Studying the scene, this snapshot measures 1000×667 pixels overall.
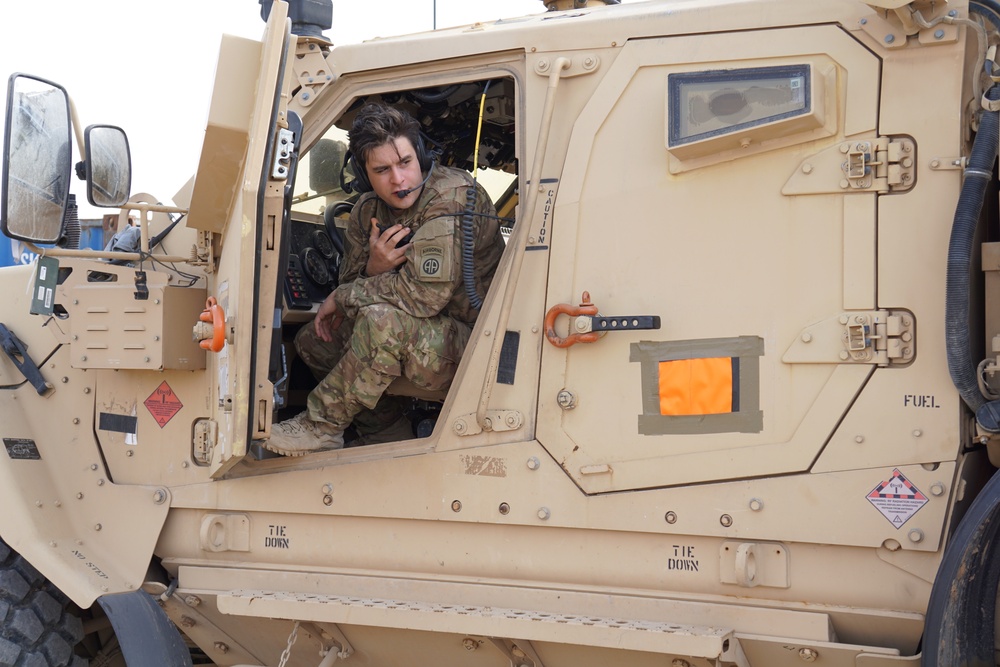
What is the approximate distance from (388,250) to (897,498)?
184 centimetres

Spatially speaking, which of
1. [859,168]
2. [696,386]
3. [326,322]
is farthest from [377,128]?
[859,168]

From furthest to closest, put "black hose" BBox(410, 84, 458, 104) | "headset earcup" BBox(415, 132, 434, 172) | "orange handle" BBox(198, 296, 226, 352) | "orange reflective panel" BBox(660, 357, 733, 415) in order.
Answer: "black hose" BBox(410, 84, 458, 104)
"headset earcup" BBox(415, 132, 434, 172)
"orange handle" BBox(198, 296, 226, 352)
"orange reflective panel" BBox(660, 357, 733, 415)

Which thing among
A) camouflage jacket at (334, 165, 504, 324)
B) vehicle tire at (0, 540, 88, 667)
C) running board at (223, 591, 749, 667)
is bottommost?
vehicle tire at (0, 540, 88, 667)

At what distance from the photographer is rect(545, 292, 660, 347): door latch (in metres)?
3.28

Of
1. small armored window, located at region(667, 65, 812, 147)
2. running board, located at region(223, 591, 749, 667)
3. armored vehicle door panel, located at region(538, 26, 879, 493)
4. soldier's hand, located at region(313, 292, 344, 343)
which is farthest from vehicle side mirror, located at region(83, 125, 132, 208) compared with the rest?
small armored window, located at region(667, 65, 812, 147)

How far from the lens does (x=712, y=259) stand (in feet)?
10.6

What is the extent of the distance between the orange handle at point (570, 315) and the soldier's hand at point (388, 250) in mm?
638

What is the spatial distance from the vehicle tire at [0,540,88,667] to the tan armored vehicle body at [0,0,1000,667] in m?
0.01

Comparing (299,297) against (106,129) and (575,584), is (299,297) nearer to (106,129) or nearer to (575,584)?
(106,129)

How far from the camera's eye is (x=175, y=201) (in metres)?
3.99

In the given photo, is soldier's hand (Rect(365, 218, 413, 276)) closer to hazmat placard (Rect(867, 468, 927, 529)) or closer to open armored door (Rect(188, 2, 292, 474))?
open armored door (Rect(188, 2, 292, 474))

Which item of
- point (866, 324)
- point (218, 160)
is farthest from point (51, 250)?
point (866, 324)

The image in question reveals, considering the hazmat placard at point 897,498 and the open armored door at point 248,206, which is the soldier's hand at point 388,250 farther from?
the hazmat placard at point 897,498

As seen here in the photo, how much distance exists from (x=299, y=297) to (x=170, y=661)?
1.43 metres
